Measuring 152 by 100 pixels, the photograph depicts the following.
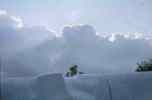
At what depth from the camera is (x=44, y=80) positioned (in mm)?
2617

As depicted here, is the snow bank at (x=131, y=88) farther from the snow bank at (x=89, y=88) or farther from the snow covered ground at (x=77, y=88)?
the snow bank at (x=89, y=88)

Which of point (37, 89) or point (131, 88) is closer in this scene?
point (37, 89)

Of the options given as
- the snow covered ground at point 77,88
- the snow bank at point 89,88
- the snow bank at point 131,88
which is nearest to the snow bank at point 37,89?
the snow covered ground at point 77,88

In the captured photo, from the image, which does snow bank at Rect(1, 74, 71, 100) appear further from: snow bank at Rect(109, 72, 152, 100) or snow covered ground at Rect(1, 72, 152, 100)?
snow bank at Rect(109, 72, 152, 100)

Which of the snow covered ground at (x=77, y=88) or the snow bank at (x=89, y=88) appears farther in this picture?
the snow bank at (x=89, y=88)

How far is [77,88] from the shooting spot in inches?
118

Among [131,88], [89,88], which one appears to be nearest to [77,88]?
[89,88]

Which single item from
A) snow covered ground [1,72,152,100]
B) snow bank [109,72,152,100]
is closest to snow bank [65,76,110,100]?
snow covered ground [1,72,152,100]

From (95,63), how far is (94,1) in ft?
4.67

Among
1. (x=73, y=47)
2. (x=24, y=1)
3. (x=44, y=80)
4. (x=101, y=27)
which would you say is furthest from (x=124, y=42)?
(x=44, y=80)

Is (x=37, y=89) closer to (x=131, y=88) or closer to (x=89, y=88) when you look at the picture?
(x=89, y=88)

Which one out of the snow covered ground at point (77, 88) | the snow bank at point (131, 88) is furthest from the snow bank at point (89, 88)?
the snow bank at point (131, 88)

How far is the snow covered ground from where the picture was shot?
260 cm

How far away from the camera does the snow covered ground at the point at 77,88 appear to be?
260cm
